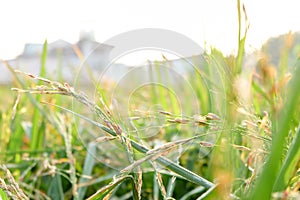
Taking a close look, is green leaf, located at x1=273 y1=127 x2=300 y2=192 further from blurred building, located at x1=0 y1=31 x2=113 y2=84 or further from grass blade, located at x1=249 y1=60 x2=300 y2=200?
blurred building, located at x1=0 y1=31 x2=113 y2=84

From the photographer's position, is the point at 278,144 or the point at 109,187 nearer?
the point at 278,144

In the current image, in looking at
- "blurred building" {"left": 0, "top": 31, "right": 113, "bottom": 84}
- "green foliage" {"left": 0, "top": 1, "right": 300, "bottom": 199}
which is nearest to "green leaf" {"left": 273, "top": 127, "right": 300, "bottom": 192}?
"green foliage" {"left": 0, "top": 1, "right": 300, "bottom": 199}

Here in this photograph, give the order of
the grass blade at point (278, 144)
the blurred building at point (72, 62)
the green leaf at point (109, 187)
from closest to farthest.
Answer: the grass blade at point (278, 144)
the green leaf at point (109, 187)
the blurred building at point (72, 62)

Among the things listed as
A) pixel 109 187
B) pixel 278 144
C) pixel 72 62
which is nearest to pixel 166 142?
pixel 109 187

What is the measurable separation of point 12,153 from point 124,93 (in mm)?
948

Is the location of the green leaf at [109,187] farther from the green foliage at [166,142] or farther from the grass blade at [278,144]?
the grass blade at [278,144]

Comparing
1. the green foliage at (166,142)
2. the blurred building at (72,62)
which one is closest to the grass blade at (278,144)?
the green foliage at (166,142)

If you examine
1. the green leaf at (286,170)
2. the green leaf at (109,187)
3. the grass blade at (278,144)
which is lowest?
the green leaf at (109,187)

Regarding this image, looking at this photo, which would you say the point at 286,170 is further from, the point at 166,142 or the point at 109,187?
the point at 166,142

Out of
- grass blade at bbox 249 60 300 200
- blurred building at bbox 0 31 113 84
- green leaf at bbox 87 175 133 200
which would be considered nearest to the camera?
grass blade at bbox 249 60 300 200

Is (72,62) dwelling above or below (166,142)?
above

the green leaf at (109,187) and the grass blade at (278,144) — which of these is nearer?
the grass blade at (278,144)

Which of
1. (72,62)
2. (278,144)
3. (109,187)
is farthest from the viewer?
(72,62)

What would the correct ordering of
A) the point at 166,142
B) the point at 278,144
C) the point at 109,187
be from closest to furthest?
the point at 278,144 < the point at 109,187 < the point at 166,142
